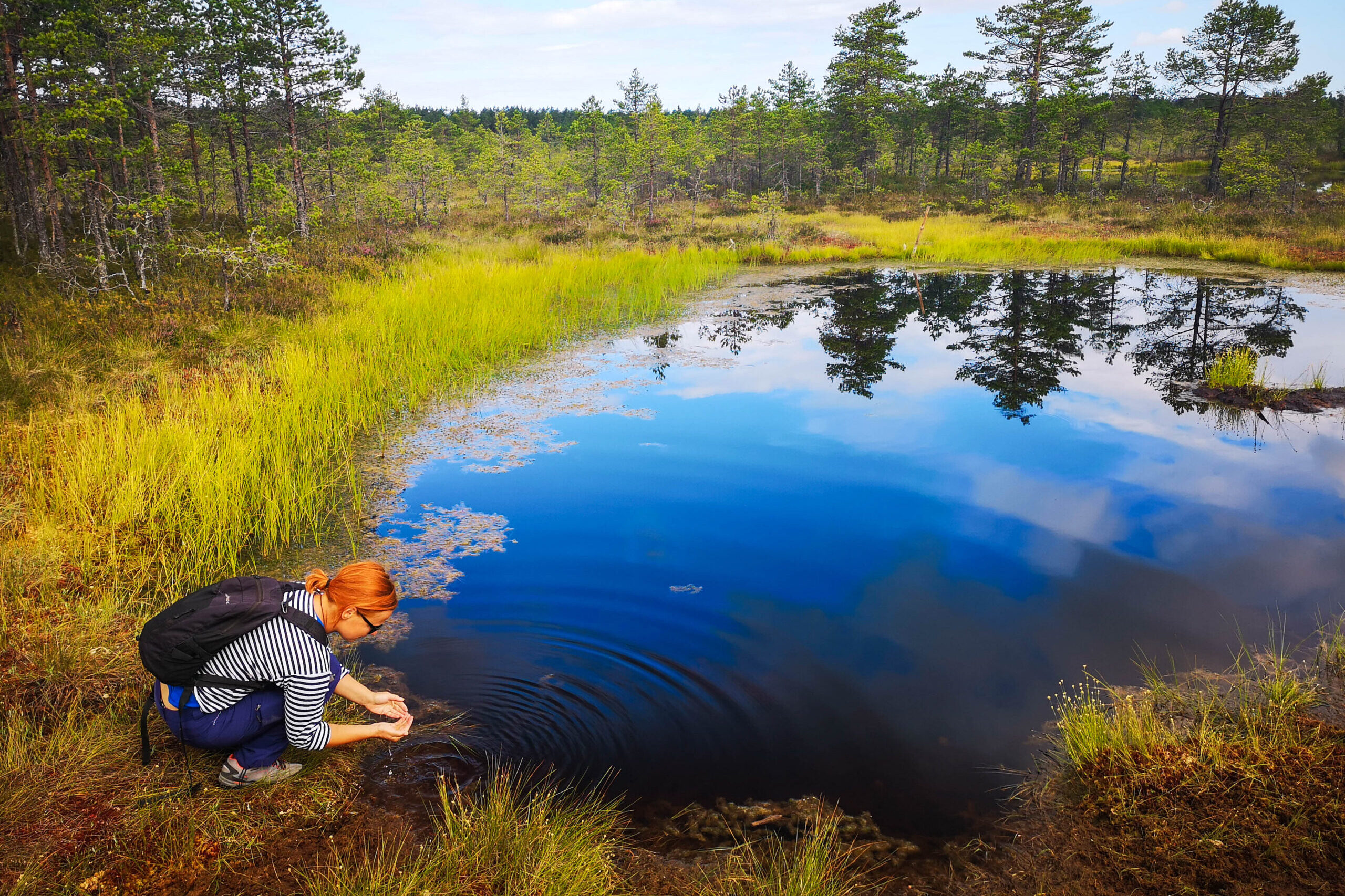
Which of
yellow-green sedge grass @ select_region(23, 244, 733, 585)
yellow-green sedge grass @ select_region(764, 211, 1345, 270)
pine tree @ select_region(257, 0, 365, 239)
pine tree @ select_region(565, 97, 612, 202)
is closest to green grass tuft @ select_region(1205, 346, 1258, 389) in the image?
yellow-green sedge grass @ select_region(23, 244, 733, 585)

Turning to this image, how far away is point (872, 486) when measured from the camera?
250 inches

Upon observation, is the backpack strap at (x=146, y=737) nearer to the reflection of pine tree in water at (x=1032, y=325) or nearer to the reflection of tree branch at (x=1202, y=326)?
the reflection of pine tree in water at (x=1032, y=325)

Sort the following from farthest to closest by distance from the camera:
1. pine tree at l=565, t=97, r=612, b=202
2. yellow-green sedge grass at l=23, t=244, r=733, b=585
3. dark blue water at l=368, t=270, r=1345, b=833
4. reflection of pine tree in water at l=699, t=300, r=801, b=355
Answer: pine tree at l=565, t=97, r=612, b=202
reflection of pine tree in water at l=699, t=300, r=801, b=355
yellow-green sedge grass at l=23, t=244, r=733, b=585
dark blue water at l=368, t=270, r=1345, b=833

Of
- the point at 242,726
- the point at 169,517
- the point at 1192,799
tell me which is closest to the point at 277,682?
the point at 242,726

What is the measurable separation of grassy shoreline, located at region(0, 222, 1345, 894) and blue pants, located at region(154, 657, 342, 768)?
0.45 ft

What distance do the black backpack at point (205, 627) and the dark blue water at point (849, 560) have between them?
1.14 metres

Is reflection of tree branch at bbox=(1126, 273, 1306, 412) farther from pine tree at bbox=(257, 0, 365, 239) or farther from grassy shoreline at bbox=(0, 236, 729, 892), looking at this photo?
pine tree at bbox=(257, 0, 365, 239)

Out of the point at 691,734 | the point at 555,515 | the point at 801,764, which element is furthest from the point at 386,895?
the point at 555,515

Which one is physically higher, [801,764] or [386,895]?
[386,895]

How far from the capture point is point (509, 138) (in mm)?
38625

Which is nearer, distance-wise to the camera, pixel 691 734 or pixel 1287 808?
pixel 1287 808

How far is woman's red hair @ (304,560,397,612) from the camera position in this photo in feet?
8.95

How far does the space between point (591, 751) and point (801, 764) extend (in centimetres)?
96

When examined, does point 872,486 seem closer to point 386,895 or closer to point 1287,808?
point 1287,808
